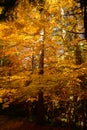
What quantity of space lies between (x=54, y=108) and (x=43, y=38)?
5540 mm

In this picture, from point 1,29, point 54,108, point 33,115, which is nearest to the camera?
point 1,29

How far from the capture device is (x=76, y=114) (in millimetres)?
15805

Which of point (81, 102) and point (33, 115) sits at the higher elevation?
point (81, 102)

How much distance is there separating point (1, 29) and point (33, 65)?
224 inches

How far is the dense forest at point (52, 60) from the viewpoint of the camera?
39.6 ft

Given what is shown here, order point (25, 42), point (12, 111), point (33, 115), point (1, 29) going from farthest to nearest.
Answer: point (12, 111)
point (33, 115)
point (25, 42)
point (1, 29)

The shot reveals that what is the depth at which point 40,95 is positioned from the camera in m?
15.7

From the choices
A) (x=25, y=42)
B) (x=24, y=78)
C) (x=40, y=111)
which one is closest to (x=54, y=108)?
(x=40, y=111)

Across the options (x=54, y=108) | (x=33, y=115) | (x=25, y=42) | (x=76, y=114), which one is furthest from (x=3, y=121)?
(x=25, y=42)

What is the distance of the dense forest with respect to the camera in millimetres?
12062

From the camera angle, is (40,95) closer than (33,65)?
Yes

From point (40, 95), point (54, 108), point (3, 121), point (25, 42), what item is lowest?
point (3, 121)

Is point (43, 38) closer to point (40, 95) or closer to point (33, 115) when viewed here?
point (40, 95)

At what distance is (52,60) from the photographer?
1491cm
